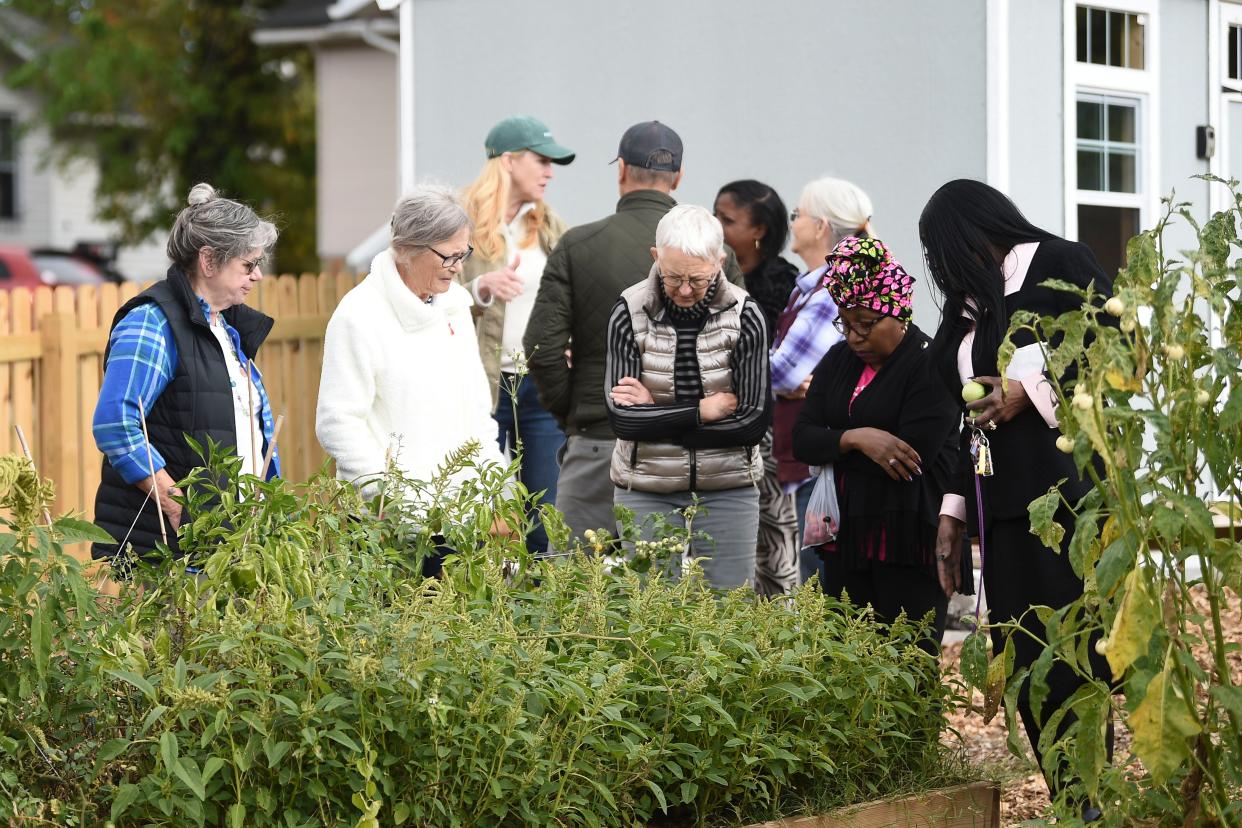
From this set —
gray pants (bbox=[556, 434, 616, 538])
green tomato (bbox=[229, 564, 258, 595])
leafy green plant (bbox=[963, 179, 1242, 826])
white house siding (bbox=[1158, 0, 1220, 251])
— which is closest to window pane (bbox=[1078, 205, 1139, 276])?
white house siding (bbox=[1158, 0, 1220, 251])

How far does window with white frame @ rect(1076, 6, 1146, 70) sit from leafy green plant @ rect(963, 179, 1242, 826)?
5229mm

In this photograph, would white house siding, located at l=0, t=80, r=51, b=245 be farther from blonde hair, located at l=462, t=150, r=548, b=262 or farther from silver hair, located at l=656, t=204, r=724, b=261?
silver hair, located at l=656, t=204, r=724, b=261

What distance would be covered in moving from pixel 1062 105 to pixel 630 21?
2453 millimetres

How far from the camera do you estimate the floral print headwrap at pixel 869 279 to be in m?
4.61

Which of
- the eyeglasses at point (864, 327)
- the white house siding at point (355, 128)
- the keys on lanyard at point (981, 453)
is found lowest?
the keys on lanyard at point (981, 453)

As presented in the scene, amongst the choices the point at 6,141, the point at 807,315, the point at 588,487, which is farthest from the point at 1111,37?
the point at 6,141

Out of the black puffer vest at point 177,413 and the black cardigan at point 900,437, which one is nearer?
the black puffer vest at point 177,413

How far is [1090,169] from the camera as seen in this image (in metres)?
7.97

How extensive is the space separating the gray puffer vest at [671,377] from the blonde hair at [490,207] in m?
1.38

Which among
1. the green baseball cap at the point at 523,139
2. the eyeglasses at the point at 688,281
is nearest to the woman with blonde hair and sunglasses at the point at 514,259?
the green baseball cap at the point at 523,139

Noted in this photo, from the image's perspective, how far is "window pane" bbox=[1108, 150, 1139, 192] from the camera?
319 inches

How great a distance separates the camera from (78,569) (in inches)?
113

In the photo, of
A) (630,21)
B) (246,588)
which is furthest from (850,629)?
(630,21)

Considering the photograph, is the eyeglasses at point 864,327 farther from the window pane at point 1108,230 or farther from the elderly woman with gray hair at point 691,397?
the window pane at point 1108,230
